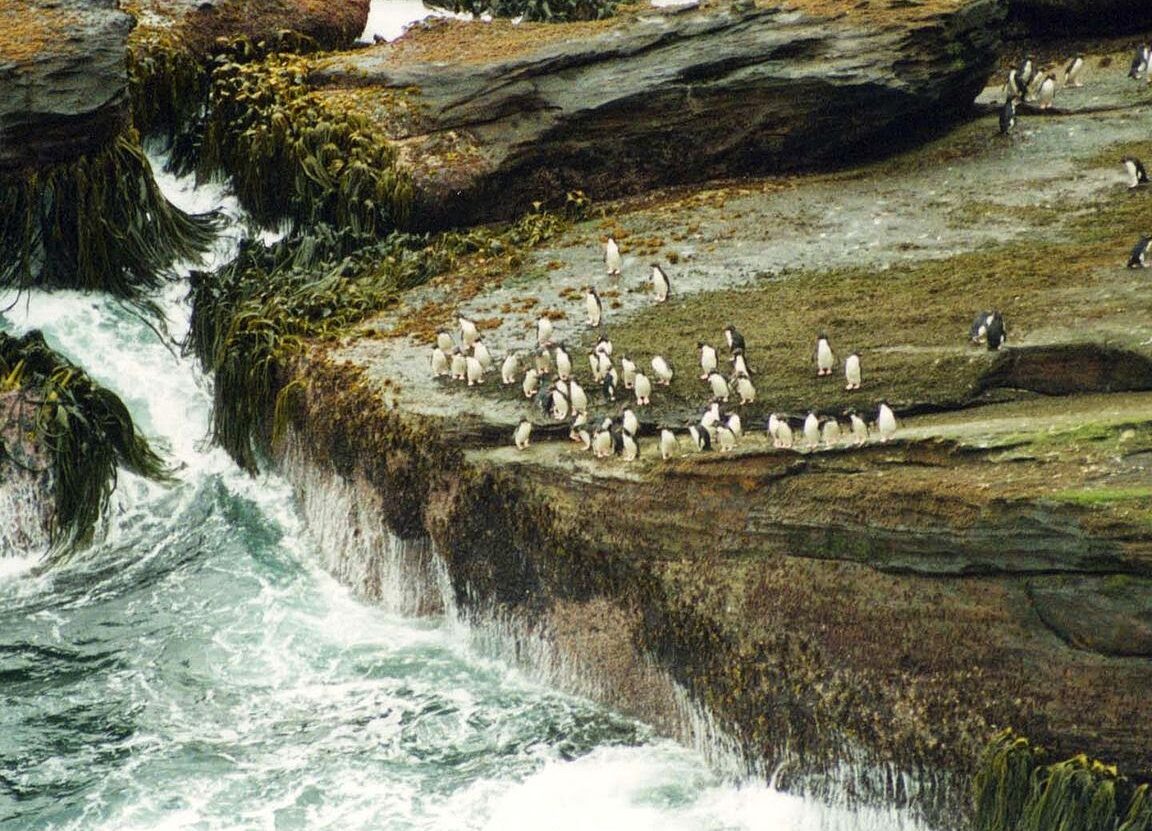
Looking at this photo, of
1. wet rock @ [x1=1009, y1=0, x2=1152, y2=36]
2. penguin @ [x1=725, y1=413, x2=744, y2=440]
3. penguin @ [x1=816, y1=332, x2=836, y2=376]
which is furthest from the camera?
wet rock @ [x1=1009, y1=0, x2=1152, y2=36]

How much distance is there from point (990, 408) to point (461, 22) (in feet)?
44.1

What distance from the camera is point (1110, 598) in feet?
38.8

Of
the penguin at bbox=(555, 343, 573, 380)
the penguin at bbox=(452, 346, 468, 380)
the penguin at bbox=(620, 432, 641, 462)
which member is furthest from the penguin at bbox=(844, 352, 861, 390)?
the penguin at bbox=(452, 346, 468, 380)

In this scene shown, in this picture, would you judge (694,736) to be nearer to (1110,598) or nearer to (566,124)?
(1110,598)

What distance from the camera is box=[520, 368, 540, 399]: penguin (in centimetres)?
1623

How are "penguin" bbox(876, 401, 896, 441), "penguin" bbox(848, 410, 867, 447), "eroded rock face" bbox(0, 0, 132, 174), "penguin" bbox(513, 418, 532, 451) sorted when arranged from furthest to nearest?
1. "eroded rock face" bbox(0, 0, 132, 174)
2. "penguin" bbox(513, 418, 532, 451)
3. "penguin" bbox(848, 410, 867, 447)
4. "penguin" bbox(876, 401, 896, 441)

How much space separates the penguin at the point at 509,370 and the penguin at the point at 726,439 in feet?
9.88

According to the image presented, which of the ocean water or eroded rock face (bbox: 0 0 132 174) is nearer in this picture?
the ocean water

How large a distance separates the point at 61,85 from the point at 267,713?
9426 mm

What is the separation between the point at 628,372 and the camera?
1570 centimetres

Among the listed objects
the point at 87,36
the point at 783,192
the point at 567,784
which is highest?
the point at 87,36

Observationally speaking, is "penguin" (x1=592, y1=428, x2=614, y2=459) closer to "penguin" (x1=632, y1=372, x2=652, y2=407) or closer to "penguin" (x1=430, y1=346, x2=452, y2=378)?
"penguin" (x1=632, y1=372, x2=652, y2=407)

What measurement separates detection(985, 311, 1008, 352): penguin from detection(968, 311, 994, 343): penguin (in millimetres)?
30

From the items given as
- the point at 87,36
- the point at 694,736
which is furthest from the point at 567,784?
the point at 87,36
